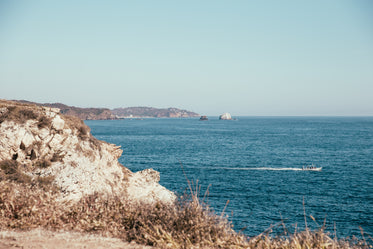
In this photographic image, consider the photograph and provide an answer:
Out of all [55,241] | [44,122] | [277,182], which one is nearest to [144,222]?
[55,241]

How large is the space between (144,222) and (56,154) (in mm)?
11494

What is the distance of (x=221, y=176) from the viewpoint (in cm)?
5100

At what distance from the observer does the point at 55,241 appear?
7.65 meters

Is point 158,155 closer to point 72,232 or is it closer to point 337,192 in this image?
point 337,192

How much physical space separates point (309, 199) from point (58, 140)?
31.1 meters

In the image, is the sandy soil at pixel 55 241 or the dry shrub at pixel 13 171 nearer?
the sandy soil at pixel 55 241

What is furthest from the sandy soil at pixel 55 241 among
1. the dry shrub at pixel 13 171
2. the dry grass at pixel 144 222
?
the dry shrub at pixel 13 171

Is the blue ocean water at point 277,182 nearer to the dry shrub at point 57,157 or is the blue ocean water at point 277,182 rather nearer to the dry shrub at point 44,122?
the dry shrub at point 57,157

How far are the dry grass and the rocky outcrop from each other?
4.61 metres

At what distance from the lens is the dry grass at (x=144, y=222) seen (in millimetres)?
7469

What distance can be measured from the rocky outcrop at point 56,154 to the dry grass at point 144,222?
4607 mm

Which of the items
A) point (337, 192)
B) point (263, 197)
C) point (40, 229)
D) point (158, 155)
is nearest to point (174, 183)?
point (263, 197)

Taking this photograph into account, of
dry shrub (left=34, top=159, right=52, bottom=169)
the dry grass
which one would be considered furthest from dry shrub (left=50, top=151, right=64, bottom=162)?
the dry grass

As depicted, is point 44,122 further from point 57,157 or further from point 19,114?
point 57,157
